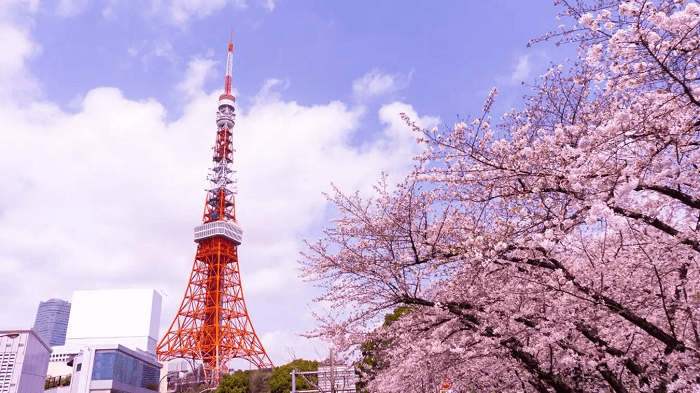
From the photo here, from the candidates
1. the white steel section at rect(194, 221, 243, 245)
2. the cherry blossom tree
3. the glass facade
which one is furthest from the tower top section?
the cherry blossom tree

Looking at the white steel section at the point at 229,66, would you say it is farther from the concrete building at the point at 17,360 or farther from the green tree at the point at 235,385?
the concrete building at the point at 17,360

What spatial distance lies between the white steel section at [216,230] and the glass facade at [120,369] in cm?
1416

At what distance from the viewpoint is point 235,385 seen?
38625 millimetres

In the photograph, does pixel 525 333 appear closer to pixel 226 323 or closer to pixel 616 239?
pixel 616 239

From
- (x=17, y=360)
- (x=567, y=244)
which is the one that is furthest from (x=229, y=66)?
(x=567, y=244)

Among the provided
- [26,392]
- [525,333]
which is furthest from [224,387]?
[525,333]

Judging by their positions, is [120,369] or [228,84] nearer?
[120,369]

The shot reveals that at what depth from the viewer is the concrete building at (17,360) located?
58.1 ft

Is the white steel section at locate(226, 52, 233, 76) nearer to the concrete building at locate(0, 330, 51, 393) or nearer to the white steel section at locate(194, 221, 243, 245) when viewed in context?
the white steel section at locate(194, 221, 243, 245)

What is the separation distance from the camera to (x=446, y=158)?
20.3 feet

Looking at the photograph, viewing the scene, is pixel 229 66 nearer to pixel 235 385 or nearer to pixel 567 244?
pixel 235 385

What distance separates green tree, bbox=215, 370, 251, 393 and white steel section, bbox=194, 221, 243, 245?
695 inches

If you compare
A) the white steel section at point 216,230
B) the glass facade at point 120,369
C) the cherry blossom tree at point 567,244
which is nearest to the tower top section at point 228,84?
the white steel section at point 216,230

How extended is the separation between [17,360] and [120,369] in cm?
2136
